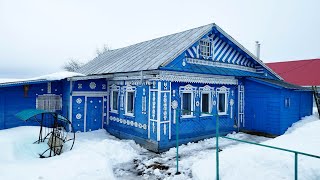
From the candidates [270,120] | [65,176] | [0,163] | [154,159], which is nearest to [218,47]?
[270,120]

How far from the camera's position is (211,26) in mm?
12734

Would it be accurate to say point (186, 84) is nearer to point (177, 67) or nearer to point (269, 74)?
point (177, 67)

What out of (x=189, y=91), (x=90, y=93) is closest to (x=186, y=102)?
(x=189, y=91)

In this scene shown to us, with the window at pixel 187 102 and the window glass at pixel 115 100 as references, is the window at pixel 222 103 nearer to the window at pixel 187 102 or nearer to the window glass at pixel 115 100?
the window at pixel 187 102

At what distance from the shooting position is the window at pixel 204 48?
12894mm

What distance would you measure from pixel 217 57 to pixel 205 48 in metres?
1.03

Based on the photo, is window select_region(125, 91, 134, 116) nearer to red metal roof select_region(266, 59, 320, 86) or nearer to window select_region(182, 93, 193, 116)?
window select_region(182, 93, 193, 116)

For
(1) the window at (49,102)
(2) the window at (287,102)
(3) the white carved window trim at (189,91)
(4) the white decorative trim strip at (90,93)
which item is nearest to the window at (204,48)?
(3) the white carved window trim at (189,91)

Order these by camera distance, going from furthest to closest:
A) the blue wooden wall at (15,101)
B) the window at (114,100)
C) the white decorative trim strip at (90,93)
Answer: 1. the window at (114,100)
2. the white decorative trim strip at (90,93)
3. the blue wooden wall at (15,101)

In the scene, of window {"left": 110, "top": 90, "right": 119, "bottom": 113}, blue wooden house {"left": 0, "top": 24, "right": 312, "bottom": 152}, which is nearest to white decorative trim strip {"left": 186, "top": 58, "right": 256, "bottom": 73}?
blue wooden house {"left": 0, "top": 24, "right": 312, "bottom": 152}

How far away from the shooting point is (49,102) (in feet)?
45.4

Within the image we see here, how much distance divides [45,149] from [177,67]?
6.49 meters

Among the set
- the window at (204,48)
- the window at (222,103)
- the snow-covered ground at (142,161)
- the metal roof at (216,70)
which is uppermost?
the window at (204,48)

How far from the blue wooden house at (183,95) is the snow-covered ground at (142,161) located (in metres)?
1.27
